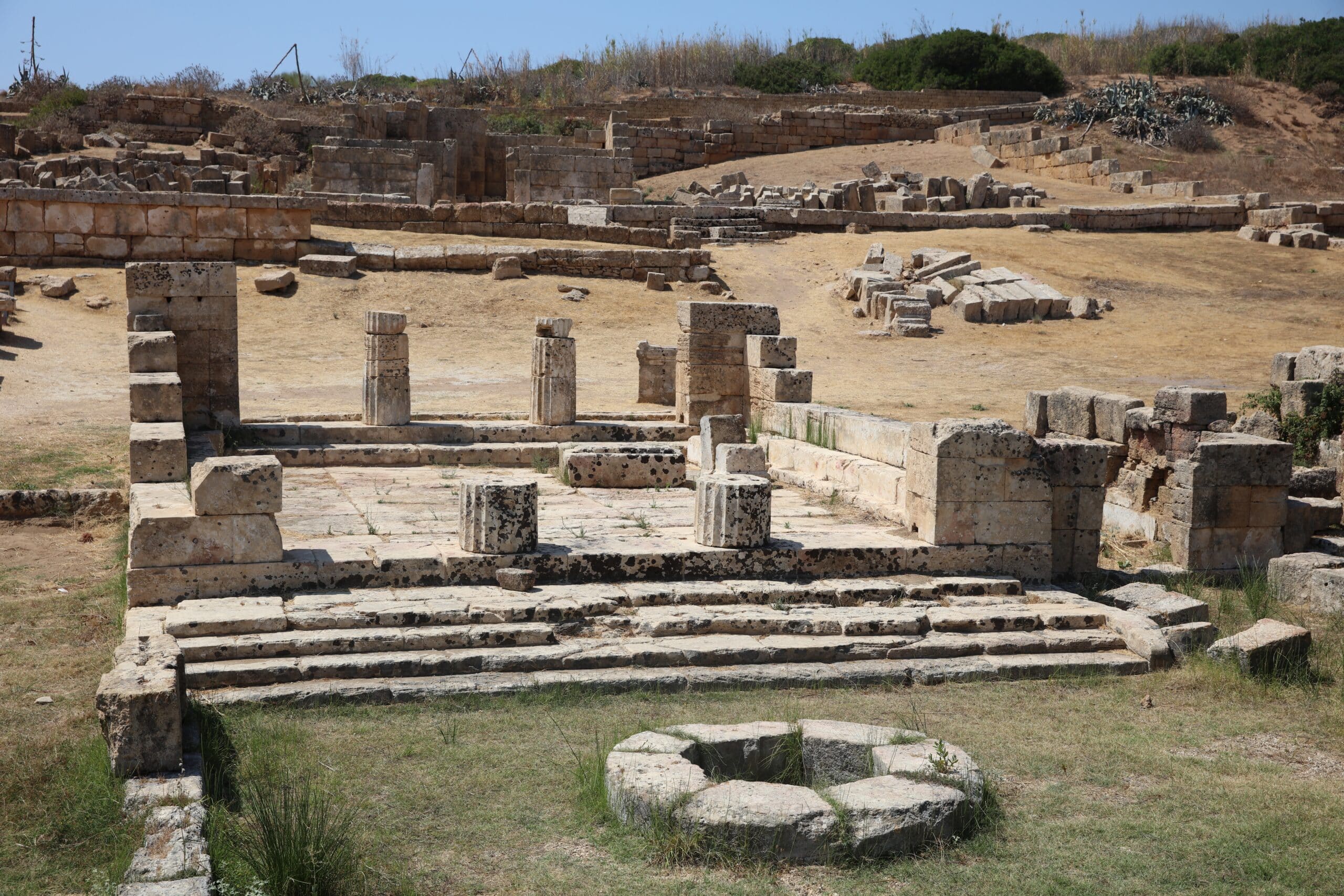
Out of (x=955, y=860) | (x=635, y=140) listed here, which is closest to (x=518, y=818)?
(x=955, y=860)

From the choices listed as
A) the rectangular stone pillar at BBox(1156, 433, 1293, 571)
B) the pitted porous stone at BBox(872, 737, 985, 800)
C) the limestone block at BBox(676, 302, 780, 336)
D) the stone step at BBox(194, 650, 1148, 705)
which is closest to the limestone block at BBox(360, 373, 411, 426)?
the limestone block at BBox(676, 302, 780, 336)

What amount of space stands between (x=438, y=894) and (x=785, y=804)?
140 cm

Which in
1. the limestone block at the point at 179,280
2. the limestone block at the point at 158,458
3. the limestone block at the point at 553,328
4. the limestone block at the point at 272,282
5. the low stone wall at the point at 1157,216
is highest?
the low stone wall at the point at 1157,216

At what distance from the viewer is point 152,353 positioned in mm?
11266

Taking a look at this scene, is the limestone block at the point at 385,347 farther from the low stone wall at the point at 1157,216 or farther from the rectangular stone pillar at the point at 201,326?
the low stone wall at the point at 1157,216

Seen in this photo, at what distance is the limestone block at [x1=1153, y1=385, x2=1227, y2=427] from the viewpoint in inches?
444

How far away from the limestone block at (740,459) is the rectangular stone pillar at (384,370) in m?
4.31

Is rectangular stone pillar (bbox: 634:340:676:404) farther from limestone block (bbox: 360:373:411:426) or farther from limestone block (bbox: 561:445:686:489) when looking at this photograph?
limestone block (bbox: 561:445:686:489)

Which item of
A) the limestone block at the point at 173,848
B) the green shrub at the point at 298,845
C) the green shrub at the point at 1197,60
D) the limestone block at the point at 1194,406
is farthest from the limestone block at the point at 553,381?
the green shrub at the point at 1197,60

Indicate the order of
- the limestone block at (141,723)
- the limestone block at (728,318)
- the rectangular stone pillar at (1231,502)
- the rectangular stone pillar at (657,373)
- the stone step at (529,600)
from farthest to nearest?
the rectangular stone pillar at (657,373) < the limestone block at (728,318) < the rectangular stone pillar at (1231,502) < the stone step at (529,600) < the limestone block at (141,723)

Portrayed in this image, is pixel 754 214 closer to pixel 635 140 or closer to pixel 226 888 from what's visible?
pixel 635 140

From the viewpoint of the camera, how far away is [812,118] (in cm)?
4000

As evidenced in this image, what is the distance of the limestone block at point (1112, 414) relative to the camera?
12328mm

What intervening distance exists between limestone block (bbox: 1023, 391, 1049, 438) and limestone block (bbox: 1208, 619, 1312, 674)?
5.42 m
